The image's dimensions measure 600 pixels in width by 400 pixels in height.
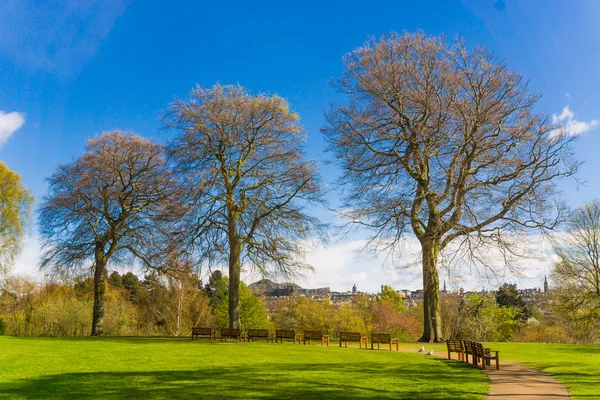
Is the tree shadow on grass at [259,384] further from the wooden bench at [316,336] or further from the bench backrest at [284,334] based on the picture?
the bench backrest at [284,334]

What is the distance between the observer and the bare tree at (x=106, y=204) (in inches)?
1367

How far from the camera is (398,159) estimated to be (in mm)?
26656

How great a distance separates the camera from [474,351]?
18.0m

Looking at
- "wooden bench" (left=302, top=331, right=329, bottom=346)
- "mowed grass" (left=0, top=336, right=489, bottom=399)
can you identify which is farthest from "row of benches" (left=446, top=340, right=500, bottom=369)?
"wooden bench" (left=302, top=331, right=329, bottom=346)

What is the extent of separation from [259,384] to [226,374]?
231 centimetres

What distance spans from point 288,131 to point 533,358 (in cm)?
1832

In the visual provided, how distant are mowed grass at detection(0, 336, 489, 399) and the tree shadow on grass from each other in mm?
23

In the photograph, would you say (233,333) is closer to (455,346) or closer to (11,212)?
(455,346)

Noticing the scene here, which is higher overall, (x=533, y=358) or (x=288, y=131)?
(x=288, y=131)

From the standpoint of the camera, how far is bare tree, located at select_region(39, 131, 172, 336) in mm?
34719

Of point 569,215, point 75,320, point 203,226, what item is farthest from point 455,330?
point 75,320

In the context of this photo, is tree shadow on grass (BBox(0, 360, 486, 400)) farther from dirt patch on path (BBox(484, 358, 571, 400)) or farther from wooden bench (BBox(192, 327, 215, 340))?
wooden bench (BBox(192, 327, 215, 340))

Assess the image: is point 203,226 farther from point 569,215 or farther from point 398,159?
point 569,215

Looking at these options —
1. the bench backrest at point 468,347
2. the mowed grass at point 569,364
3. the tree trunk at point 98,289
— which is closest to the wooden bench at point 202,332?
the tree trunk at point 98,289
